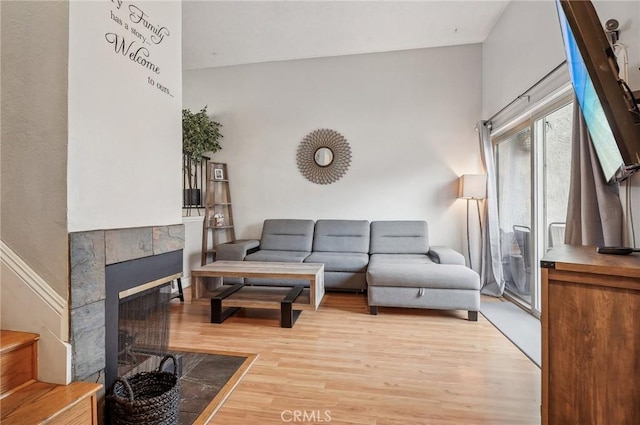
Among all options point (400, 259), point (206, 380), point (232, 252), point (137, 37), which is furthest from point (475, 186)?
point (137, 37)

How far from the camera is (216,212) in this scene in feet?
13.9

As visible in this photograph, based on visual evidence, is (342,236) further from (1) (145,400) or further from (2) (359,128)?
(1) (145,400)

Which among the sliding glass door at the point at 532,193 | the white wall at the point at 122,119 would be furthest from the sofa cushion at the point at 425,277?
the white wall at the point at 122,119

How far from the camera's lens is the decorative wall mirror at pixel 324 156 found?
4113 millimetres

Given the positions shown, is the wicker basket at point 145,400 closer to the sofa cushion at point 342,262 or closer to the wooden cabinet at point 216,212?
the sofa cushion at point 342,262

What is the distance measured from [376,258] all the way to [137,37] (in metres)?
2.88

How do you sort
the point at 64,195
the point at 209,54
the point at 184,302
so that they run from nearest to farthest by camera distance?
the point at 64,195 < the point at 184,302 < the point at 209,54

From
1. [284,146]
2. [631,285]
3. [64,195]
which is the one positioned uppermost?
[284,146]

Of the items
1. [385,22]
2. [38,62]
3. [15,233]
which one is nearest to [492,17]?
[385,22]

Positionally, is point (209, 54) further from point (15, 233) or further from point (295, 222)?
point (15, 233)

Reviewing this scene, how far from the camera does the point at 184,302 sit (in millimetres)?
3145

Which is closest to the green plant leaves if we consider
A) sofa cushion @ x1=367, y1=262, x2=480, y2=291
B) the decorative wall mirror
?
the decorative wall mirror

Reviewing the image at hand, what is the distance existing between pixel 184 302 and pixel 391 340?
223cm

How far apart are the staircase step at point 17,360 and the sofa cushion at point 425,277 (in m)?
2.30
